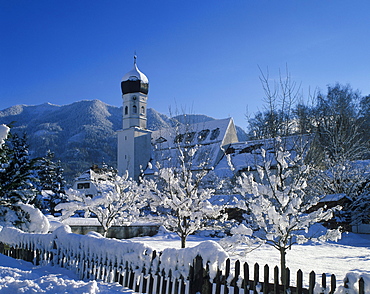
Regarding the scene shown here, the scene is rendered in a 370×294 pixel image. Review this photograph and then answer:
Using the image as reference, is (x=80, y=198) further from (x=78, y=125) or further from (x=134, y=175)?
(x=78, y=125)

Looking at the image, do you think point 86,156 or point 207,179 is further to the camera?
point 86,156

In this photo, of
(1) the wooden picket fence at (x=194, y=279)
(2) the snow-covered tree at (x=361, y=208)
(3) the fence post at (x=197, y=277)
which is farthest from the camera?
(2) the snow-covered tree at (x=361, y=208)

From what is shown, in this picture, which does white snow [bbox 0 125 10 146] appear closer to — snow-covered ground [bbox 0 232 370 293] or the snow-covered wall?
the snow-covered wall

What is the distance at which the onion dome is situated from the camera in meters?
44.5

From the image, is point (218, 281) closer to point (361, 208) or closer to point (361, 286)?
point (361, 286)

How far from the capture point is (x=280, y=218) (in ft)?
21.2

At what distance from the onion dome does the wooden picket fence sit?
38217 millimetres

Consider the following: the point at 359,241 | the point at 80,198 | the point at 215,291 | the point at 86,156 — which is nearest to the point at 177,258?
the point at 215,291

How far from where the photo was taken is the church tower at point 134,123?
145 feet

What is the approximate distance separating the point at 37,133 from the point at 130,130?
410 ft

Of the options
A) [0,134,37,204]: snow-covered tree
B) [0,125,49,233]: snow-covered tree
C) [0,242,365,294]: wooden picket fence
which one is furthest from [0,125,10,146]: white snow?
[0,242,365,294]: wooden picket fence

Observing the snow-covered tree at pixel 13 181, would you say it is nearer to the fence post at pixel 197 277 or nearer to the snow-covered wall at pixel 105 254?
the snow-covered wall at pixel 105 254

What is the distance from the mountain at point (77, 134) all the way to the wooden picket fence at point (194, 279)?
82.5 m

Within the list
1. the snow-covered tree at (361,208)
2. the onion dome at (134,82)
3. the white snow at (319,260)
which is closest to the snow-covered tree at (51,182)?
the onion dome at (134,82)
